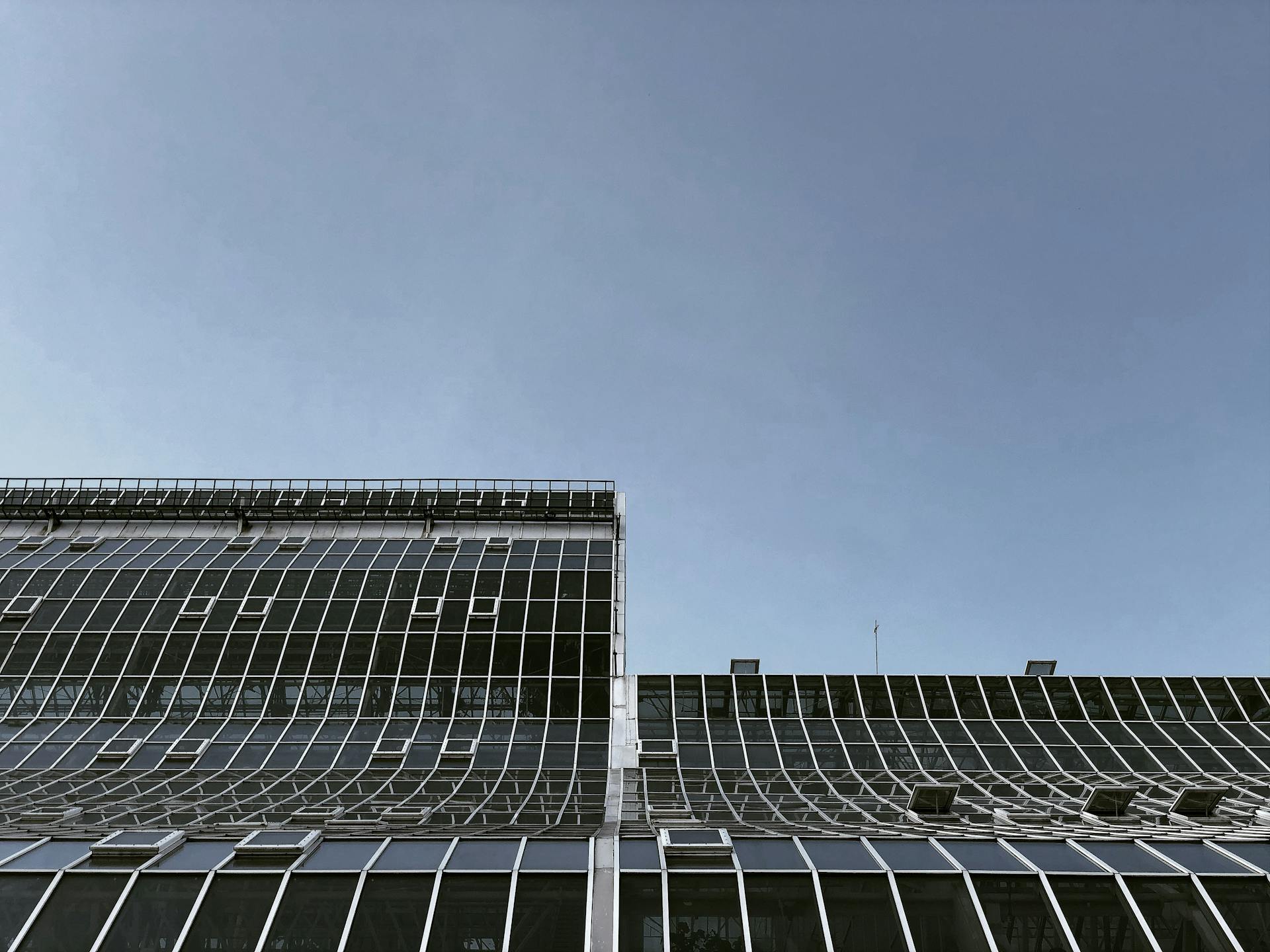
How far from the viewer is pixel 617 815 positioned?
29.4m

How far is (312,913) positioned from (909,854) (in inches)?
514

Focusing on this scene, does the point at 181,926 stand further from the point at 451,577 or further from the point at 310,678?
the point at 451,577

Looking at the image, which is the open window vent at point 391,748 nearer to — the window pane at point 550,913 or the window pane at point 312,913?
the window pane at point 312,913

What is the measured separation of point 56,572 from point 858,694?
45.4m

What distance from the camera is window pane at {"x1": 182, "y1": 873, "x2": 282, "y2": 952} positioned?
1858 centimetres

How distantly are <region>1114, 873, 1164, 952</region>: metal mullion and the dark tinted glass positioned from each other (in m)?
21.1

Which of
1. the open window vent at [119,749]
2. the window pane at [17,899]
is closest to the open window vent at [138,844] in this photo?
the window pane at [17,899]

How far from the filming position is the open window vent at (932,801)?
96.0 feet

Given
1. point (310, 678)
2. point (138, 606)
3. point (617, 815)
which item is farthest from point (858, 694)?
point (138, 606)

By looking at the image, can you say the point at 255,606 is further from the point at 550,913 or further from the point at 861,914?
the point at 861,914

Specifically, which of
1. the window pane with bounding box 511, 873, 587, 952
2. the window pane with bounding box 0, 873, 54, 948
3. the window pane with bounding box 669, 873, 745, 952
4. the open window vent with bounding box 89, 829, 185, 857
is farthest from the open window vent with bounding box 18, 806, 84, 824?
the window pane with bounding box 669, 873, 745, 952

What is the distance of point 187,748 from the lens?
39.9 m

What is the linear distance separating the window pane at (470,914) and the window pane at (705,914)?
3.55m

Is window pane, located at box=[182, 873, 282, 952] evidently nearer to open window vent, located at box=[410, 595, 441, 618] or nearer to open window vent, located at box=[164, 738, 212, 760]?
open window vent, located at box=[164, 738, 212, 760]
